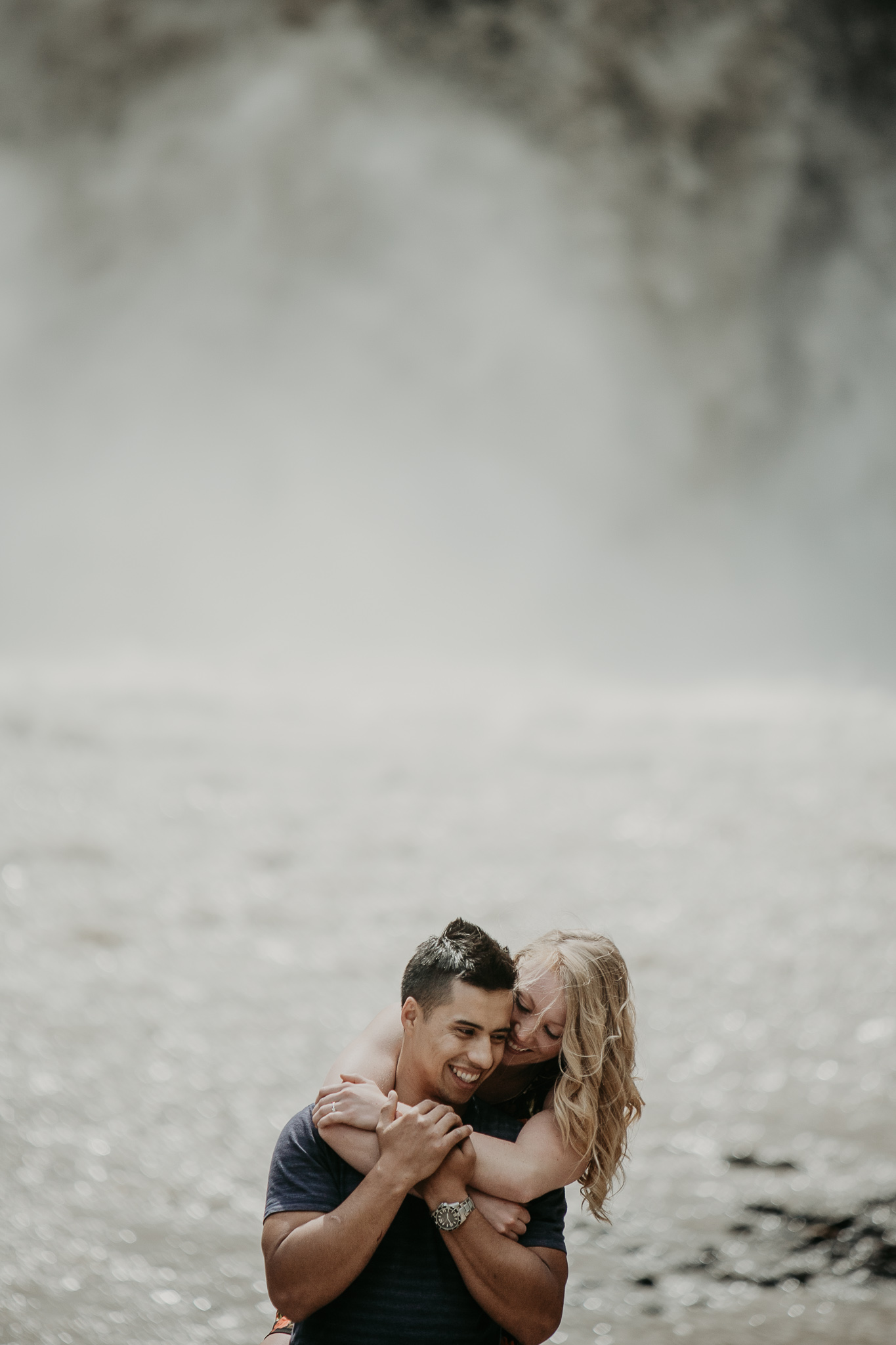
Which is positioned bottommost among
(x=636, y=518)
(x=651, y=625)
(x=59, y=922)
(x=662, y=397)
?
(x=59, y=922)

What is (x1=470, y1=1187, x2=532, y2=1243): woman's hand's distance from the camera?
4.67ft

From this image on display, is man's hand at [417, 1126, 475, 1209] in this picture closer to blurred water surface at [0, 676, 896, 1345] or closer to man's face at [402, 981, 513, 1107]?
man's face at [402, 981, 513, 1107]

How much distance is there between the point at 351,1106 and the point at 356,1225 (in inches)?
5.5

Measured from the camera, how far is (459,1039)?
1.44 m

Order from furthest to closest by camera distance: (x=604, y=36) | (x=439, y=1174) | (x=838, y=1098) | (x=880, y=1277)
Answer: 1. (x=604, y=36)
2. (x=838, y=1098)
3. (x=880, y=1277)
4. (x=439, y=1174)

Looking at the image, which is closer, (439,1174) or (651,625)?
(439,1174)

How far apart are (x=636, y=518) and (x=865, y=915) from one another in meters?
6.67

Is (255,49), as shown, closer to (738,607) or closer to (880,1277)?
(738,607)

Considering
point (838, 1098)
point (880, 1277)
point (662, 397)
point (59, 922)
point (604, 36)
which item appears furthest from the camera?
point (662, 397)

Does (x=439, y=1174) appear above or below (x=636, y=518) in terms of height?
below

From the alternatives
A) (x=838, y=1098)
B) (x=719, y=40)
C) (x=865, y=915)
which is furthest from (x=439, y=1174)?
(x=719, y=40)

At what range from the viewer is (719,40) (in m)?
10.4

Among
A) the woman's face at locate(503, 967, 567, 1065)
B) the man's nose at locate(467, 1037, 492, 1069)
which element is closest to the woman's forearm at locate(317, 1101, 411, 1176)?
the man's nose at locate(467, 1037, 492, 1069)

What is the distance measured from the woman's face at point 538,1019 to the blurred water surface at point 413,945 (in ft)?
0.88
